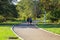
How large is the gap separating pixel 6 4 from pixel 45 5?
981cm

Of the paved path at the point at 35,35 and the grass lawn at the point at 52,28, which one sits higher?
the paved path at the point at 35,35

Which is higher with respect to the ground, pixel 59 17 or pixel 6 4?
pixel 6 4

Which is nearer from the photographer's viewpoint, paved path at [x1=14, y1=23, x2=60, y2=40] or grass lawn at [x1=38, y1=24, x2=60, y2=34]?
paved path at [x1=14, y1=23, x2=60, y2=40]

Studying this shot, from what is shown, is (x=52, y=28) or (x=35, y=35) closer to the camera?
(x=35, y=35)

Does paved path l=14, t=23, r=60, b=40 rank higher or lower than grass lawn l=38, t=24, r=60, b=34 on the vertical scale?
higher

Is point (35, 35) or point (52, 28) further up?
point (35, 35)

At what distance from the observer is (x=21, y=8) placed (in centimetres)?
9738

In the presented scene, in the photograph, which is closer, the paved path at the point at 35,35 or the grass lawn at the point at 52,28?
the paved path at the point at 35,35

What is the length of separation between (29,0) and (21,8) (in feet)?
56.9

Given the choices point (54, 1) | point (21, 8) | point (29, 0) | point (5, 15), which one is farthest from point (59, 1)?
point (21, 8)

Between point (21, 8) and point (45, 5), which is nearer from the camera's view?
point (45, 5)

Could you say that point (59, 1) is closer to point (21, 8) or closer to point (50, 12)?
point (50, 12)

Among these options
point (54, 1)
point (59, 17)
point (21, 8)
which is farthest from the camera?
point (21, 8)

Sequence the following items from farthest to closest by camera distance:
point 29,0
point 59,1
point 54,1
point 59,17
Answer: point 29,0 → point 59,17 → point 54,1 → point 59,1
